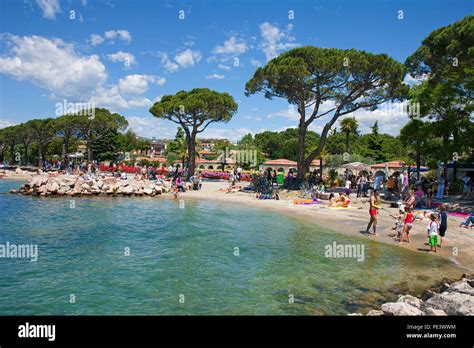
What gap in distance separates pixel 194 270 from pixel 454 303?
6666 millimetres

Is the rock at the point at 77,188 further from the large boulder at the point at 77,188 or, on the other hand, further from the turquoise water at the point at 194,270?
the turquoise water at the point at 194,270

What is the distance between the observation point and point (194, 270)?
35.1ft

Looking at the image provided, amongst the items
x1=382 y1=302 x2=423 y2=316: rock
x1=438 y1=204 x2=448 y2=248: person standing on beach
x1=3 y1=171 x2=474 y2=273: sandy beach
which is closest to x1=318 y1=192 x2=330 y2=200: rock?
x1=3 y1=171 x2=474 y2=273: sandy beach

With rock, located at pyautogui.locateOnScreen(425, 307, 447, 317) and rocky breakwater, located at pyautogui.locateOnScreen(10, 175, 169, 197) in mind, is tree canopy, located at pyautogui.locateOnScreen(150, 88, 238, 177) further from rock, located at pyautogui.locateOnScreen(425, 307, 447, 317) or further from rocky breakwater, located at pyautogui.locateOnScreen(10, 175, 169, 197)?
rock, located at pyautogui.locateOnScreen(425, 307, 447, 317)

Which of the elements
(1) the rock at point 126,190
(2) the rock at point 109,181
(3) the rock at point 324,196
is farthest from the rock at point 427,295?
(2) the rock at point 109,181

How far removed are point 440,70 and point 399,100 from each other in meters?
6.10

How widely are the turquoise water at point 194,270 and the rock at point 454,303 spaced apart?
1253 millimetres

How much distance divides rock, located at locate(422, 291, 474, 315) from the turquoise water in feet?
4.11

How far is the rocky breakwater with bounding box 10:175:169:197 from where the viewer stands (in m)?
29.0

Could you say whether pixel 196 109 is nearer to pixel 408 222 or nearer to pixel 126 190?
pixel 126 190

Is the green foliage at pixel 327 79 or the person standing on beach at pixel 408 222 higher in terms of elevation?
the green foliage at pixel 327 79

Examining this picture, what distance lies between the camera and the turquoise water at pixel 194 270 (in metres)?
8.19
